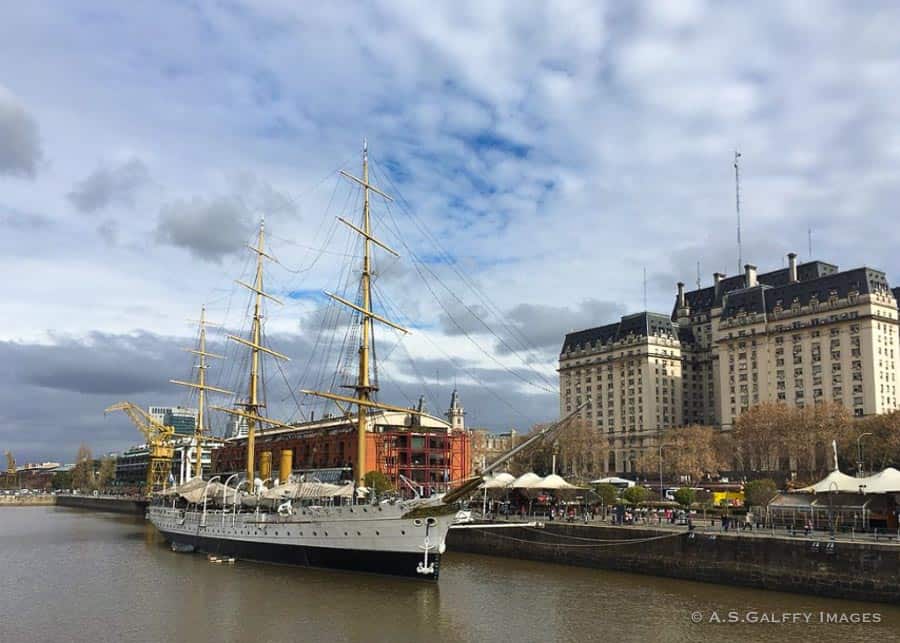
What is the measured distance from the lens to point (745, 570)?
161 ft

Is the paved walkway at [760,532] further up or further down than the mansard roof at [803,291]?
further down

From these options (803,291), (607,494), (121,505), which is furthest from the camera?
(121,505)

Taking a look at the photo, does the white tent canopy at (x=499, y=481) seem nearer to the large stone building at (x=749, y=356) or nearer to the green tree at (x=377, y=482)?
the green tree at (x=377, y=482)

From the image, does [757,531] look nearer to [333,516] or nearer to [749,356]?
[333,516]

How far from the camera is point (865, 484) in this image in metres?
52.2

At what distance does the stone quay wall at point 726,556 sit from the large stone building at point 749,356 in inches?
3965

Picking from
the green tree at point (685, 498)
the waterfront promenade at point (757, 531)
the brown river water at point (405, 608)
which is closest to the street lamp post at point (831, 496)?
the waterfront promenade at point (757, 531)

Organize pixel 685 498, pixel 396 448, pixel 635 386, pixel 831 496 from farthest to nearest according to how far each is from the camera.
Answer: pixel 635 386
pixel 396 448
pixel 685 498
pixel 831 496

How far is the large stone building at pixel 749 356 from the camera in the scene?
14512 centimetres

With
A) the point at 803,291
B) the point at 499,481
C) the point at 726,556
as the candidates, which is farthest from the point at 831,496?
the point at 803,291

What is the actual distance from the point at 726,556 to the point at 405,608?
64.9 ft

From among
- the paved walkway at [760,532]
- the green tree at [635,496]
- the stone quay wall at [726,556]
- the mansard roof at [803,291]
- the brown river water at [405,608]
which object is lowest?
the brown river water at [405,608]

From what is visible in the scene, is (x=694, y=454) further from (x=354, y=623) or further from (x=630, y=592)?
(x=354, y=623)

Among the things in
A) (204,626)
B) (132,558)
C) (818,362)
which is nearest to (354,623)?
(204,626)
